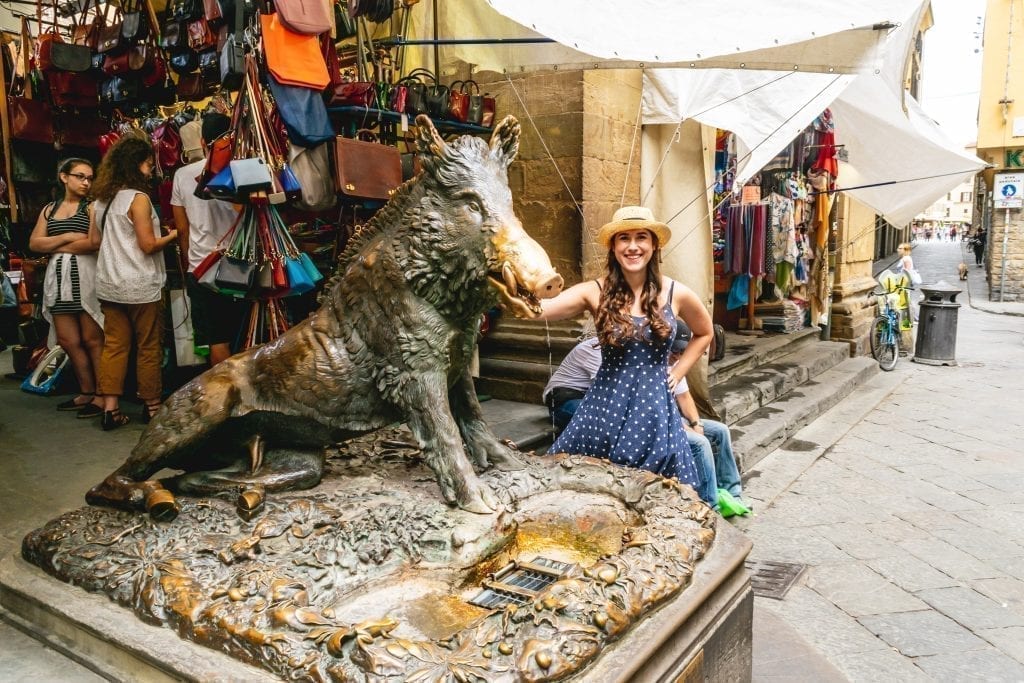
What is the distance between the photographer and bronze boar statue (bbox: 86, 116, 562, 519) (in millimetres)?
1887

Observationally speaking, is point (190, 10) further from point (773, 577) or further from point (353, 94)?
point (773, 577)

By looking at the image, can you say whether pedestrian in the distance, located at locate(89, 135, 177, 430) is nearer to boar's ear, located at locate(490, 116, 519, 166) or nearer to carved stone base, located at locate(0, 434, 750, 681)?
carved stone base, located at locate(0, 434, 750, 681)

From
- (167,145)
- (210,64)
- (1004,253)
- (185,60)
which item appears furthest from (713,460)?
(1004,253)

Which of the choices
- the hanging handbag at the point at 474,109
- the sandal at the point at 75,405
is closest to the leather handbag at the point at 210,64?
the hanging handbag at the point at 474,109

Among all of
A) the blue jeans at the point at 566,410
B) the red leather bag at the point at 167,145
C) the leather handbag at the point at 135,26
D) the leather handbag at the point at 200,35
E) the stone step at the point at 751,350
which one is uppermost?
the leather handbag at the point at 135,26

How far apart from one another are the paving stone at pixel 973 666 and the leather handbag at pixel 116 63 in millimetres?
5263

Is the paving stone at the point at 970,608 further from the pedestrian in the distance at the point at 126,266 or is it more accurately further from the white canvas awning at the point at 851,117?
the pedestrian in the distance at the point at 126,266

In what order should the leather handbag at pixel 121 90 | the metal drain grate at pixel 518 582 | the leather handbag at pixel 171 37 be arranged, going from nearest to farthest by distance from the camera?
1. the metal drain grate at pixel 518 582
2. the leather handbag at pixel 171 37
3. the leather handbag at pixel 121 90

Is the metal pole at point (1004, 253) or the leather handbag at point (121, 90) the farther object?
the metal pole at point (1004, 253)

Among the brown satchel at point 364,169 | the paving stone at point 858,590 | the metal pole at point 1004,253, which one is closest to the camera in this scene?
the paving stone at point 858,590

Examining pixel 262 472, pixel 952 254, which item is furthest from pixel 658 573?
pixel 952 254

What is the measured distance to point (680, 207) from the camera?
183 inches

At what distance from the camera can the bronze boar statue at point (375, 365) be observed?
1.89 meters

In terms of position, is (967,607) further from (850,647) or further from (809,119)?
(809,119)
